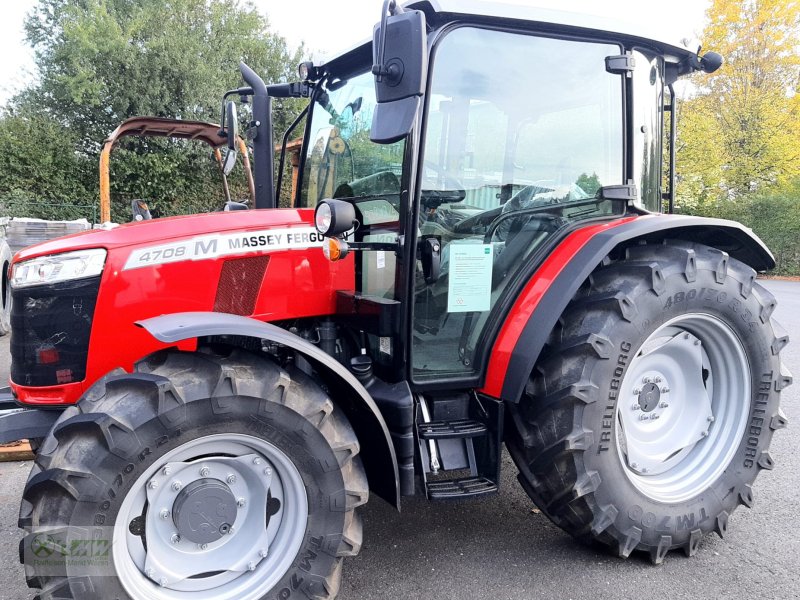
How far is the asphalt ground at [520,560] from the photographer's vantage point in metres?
2.33

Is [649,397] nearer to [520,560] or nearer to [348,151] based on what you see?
[520,560]

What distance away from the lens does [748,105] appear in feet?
59.8

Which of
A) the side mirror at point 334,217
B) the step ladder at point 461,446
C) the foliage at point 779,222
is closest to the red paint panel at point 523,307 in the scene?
the step ladder at point 461,446

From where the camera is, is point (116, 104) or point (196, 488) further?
point (116, 104)

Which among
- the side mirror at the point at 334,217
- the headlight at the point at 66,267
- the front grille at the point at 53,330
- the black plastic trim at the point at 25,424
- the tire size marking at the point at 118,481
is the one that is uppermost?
the side mirror at the point at 334,217

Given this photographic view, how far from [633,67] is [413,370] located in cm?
176

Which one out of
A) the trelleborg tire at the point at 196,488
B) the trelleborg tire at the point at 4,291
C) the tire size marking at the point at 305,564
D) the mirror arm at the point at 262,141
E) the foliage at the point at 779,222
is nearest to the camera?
the trelleborg tire at the point at 196,488

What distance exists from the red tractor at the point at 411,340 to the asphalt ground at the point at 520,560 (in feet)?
0.49

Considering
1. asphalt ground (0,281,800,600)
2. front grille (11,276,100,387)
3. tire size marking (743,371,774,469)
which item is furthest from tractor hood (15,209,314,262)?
tire size marking (743,371,774,469)

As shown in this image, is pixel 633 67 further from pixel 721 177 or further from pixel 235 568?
pixel 721 177

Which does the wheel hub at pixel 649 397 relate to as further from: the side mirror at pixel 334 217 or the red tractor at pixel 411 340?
the side mirror at pixel 334 217

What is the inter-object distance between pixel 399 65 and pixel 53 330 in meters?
1.62

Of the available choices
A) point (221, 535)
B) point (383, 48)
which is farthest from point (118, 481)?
point (383, 48)

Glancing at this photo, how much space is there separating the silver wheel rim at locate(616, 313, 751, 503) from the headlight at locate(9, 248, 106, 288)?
2291mm
